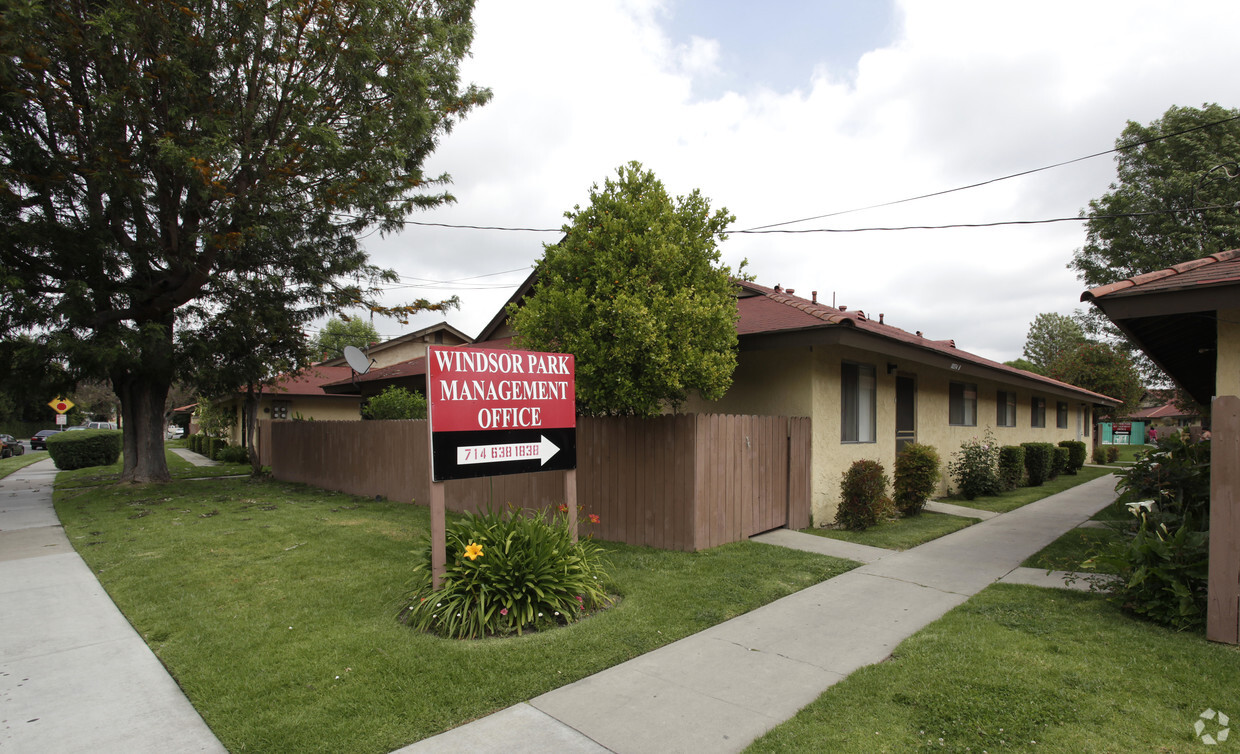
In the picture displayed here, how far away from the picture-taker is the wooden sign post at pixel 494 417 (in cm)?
549

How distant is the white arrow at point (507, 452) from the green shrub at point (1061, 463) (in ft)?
60.8

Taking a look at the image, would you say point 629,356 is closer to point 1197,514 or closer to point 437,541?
point 437,541

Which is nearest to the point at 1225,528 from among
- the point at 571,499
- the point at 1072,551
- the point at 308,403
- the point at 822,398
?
the point at 1072,551

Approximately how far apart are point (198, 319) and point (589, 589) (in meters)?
15.1

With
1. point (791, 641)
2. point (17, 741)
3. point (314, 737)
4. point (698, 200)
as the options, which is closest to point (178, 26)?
point (698, 200)

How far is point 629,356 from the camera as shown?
7137mm

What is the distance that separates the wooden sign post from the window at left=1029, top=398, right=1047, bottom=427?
66.5 ft

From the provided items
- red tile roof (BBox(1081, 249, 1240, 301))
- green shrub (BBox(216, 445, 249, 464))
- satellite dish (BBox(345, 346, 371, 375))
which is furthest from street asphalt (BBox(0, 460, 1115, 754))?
green shrub (BBox(216, 445, 249, 464))

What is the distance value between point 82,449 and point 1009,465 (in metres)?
31.2

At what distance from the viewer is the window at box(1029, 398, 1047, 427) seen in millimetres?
21359

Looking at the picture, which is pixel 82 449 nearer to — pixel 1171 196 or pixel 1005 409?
pixel 1005 409

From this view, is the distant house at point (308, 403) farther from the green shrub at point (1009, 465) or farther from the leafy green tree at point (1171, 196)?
the leafy green tree at point (1171, 196)

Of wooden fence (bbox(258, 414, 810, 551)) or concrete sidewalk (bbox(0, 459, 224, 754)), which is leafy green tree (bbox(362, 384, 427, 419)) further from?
concrete sidewalk (bbox(0, 459, 224, 754))

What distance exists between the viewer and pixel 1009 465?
16.0 meters
